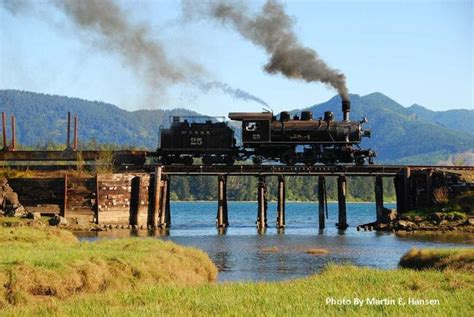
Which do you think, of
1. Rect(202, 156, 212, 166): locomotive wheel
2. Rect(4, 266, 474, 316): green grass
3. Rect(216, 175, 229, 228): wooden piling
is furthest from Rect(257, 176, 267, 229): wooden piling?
Rect(4, 266, 474, 316): green grass

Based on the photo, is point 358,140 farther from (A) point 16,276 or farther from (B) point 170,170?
(A) point 16,276

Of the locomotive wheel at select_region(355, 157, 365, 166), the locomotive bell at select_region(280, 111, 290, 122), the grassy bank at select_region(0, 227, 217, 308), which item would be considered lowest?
the grassy bank at select_region(0, 227, 217, 308)

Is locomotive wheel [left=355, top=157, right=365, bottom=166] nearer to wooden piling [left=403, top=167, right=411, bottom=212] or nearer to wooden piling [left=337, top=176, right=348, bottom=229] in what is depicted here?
wooden piling [left=337, top=176, right=348, bottom=229]

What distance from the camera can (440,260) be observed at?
35125 millimetres

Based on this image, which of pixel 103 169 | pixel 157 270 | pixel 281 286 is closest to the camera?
pixel 281 286

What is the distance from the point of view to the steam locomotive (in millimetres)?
66938

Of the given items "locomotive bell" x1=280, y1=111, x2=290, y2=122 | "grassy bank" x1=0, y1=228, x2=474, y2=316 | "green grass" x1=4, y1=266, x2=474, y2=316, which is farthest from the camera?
"locomotive bell" x1=280, y1=111, x2=290, y2=122

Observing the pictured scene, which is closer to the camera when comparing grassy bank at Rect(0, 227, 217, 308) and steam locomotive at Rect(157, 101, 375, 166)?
grassy bank at Rect(0, 227, 217, 308)

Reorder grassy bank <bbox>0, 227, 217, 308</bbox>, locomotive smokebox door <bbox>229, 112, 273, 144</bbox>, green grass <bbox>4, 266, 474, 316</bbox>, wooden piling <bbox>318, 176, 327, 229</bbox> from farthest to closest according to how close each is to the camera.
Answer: wooden piling <bbox>318, 176, 327, 229</bbox> → locomotive smokebox door <bbox>229, 112, 273, 144</bbox> → grassy bank <bbox>0, 227, 217, 308</bbox> → green grass <bbox>4, 266, 474, 316</bbox>

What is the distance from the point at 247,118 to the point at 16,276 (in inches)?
1660

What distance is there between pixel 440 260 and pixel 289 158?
111 ft

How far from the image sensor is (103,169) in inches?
2751

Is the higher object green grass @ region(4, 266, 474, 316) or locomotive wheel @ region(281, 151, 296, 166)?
locomotive wheel @ region(281, 151, 296, 166)

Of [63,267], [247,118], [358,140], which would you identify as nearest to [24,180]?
[247,118]
